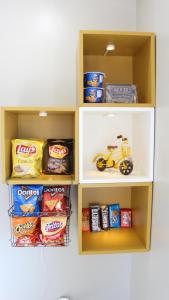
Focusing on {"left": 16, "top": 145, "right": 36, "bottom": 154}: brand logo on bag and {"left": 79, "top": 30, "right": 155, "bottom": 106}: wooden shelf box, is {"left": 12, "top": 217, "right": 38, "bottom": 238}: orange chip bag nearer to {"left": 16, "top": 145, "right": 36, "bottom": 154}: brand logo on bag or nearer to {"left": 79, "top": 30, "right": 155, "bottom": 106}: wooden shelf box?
{"left": 16, "top": 145, "right": 36, "bottom": 154}: brand logo on bag

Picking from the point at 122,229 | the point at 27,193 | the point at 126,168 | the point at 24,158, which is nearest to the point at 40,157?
the point at 24,158

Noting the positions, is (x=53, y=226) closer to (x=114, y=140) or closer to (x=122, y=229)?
(x=122, y=229)

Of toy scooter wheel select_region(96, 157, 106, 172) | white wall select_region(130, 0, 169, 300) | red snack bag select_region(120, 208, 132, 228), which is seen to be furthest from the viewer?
red snack bag select_region(120, 208, 132, 228)

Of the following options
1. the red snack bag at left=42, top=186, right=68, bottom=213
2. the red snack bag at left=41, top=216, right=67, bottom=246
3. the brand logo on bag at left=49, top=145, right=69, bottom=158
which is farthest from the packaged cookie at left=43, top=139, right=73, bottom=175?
the red snack bag at left=41, top=216, right=67, bottom=246

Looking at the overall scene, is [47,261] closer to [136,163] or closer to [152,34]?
[136,163]

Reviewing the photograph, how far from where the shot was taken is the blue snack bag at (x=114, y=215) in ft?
5.12

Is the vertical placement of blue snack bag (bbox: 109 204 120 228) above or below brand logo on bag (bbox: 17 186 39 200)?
below

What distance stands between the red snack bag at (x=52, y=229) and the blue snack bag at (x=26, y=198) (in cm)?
8

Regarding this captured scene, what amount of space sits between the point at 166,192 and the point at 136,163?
0.38 meters

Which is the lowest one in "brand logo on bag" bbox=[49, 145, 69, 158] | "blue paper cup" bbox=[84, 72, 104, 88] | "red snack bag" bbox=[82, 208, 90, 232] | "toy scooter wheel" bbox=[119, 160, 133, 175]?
"red snack bag" bbox=[82, 208, 90, 232]

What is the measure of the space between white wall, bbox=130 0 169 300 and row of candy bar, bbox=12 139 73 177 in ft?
1.59

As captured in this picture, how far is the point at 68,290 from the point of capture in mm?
1657

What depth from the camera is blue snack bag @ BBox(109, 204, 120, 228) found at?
5.12ft

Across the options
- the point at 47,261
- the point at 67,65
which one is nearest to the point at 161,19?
the point at 67,65
